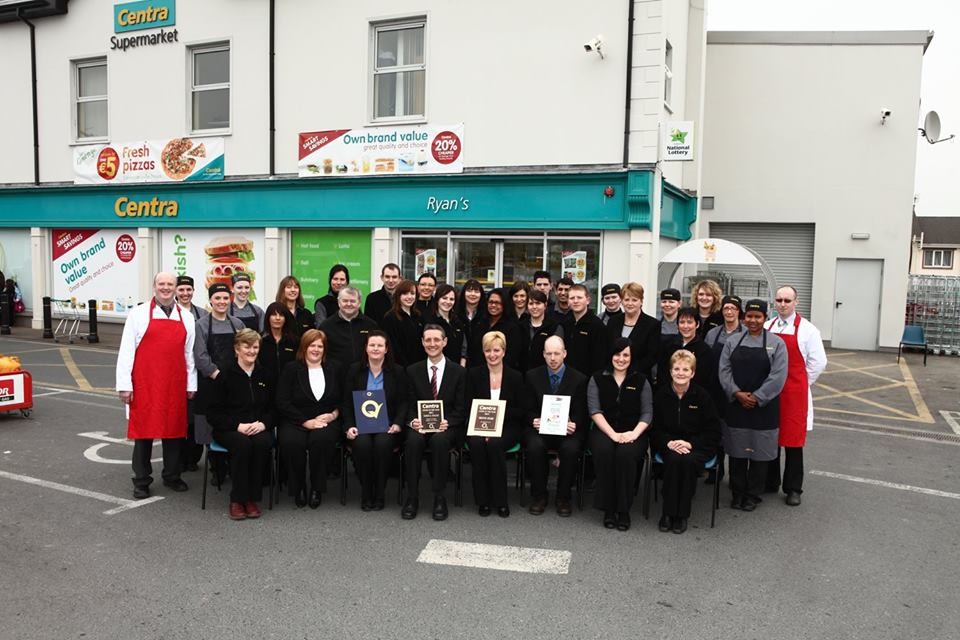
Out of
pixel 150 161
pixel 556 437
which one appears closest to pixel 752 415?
pixel 556 437

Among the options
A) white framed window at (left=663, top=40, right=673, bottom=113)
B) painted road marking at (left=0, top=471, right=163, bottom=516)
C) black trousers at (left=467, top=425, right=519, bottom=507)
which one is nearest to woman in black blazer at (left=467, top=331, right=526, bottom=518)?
black trousers at (left=467, top=425, right=519, bottom=507)

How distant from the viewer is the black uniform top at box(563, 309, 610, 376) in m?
6.74

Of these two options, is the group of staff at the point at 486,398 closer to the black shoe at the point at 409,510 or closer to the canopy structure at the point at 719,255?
the black shoe at the point at 409,510

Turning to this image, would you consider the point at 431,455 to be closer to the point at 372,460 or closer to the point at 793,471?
the point at 372,460

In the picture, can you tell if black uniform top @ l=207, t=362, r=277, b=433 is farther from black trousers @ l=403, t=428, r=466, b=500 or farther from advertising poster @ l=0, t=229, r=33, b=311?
advertising poster @ l=0, t=229, r=33, b=311

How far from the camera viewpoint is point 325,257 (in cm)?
1468

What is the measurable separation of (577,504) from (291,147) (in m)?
10.8

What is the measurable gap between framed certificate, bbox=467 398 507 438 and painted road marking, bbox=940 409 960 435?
6.83m

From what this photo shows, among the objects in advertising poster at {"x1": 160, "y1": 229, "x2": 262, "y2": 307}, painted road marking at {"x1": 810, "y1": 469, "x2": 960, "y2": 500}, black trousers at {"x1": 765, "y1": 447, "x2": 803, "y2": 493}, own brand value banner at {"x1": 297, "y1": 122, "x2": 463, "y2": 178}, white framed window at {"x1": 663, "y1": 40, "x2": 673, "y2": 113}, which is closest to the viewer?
black trousers at {"x1": 765, "y1": 447, "x2": 803, "y2": 493}

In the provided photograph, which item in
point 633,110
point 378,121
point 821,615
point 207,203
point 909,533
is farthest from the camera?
point 207,203

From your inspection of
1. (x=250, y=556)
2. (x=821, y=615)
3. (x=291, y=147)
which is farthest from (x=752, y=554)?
(x=291, y=147)

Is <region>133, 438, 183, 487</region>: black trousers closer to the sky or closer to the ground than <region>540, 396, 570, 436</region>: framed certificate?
closer to the ground

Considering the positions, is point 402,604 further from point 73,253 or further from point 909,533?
point 73,253

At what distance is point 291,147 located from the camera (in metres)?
14.6
